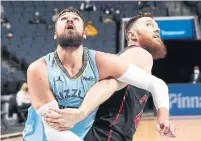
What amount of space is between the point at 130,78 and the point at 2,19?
10.1m

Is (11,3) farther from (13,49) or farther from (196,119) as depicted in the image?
(196,119)

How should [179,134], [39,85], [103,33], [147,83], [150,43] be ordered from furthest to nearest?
[103,33] < [179,134] < [150,43] < [147,83] < [39,85]

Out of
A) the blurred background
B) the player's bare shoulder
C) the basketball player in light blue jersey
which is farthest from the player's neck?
the blurred background

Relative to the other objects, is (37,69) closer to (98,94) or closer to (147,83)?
(98,94)

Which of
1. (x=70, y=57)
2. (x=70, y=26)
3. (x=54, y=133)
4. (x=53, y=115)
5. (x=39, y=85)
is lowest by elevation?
(x=54, y=133)

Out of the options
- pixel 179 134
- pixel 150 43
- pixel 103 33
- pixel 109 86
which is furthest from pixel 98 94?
pixel 103 33

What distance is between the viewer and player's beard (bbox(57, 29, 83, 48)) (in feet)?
6.82

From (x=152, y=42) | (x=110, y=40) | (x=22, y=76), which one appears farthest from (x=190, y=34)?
(x=152, y=42)

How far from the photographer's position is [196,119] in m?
8.55

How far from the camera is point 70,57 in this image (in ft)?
7.07

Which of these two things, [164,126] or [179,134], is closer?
[164,126]

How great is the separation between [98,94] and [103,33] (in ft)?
32.6

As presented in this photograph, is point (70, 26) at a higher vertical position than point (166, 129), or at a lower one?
higher

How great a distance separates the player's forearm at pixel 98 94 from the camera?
2.09m
